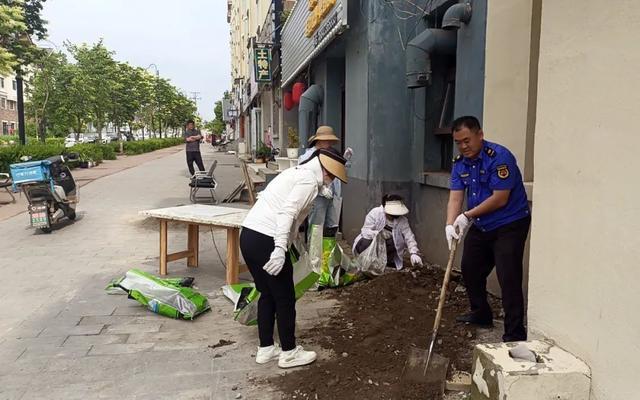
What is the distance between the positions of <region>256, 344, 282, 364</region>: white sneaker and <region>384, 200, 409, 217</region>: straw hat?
2.44 metres

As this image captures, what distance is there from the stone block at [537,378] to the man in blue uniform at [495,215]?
98 centimetres

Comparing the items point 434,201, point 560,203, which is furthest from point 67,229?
point 560,203

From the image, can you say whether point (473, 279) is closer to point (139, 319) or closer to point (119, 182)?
point (139, 319)

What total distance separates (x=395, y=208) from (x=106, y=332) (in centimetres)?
318

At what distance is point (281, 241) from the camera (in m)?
3.58

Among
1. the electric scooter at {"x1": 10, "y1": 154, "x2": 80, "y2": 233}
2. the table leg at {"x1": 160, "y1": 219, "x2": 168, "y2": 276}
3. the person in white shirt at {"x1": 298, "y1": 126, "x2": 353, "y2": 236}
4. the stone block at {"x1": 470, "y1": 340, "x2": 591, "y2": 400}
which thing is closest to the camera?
the stone block at {"x1": 470, "y1": 340, "x2": 591, "y2": 400}

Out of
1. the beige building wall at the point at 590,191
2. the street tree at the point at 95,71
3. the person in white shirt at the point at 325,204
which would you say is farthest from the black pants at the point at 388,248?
the street tree at the point at 95,71

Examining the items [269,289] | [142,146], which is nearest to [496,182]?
[269,289]

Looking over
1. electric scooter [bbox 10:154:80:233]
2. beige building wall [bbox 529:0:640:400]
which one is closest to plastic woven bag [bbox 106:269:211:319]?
beige building wall [bbox 529:0:640:400]

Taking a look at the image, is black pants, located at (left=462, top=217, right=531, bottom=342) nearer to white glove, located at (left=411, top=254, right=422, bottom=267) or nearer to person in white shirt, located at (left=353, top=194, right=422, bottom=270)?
white glove, located at (left=411, top=254, right=422, bottom=267)

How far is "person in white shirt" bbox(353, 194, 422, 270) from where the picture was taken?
6.02 metres

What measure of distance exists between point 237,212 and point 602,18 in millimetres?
4614

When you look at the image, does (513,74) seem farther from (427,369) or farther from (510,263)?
(427,369)

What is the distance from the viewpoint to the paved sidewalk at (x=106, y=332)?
367 centimetres
